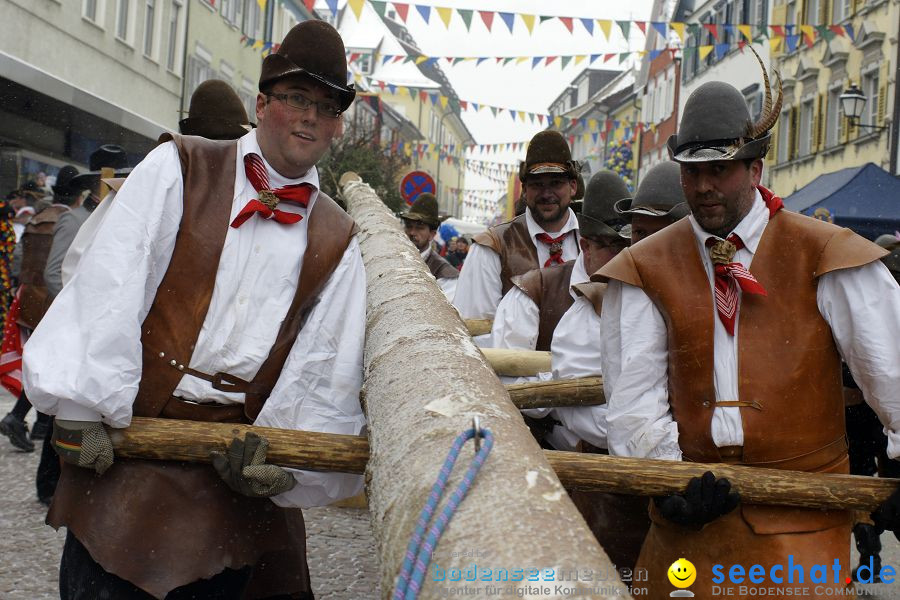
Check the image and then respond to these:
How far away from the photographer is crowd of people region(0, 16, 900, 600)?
111 inches

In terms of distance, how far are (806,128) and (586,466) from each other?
2429 centimetres

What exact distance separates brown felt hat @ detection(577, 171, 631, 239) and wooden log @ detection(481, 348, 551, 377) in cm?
65

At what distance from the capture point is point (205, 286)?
3.02 metres

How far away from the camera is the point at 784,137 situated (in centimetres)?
2644

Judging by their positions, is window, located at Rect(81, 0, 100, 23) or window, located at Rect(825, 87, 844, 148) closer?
window, located at Rect(81, 0, 100, 23)

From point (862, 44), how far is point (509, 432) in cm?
2100

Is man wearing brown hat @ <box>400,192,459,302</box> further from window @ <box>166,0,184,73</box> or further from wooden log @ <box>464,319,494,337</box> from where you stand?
window @ <box>166,0,184,73</box>

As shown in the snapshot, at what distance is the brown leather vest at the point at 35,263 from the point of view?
7.36m

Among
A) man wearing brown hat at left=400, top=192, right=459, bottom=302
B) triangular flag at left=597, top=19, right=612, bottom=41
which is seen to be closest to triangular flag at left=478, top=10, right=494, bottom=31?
triangular flag at left=597, top=19, right=612, bottom=41

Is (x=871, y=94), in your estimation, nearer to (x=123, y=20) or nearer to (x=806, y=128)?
(x=806, y=128)

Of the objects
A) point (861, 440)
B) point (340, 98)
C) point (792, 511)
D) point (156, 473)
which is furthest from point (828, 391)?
point (861, 440)

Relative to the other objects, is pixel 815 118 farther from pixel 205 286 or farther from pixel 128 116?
pixel 205 286

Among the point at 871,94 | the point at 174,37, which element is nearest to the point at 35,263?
the point at 871,94

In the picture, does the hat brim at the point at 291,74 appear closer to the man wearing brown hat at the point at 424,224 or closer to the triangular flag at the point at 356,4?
the man wearing brown hat at the point at 424,224
